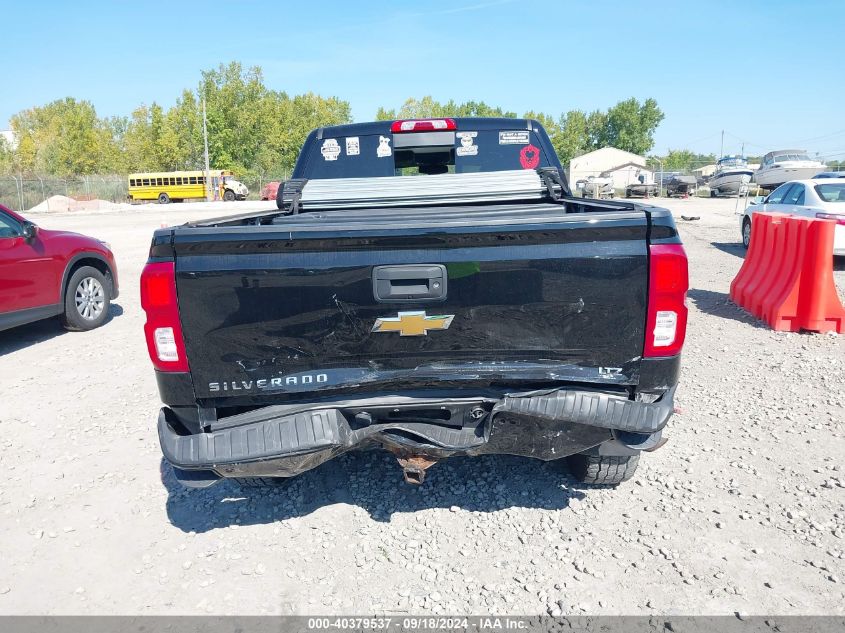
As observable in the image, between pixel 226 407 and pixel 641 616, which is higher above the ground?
pixel 226 407

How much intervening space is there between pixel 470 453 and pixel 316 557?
1.03 meters

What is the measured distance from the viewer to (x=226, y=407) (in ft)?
9.94

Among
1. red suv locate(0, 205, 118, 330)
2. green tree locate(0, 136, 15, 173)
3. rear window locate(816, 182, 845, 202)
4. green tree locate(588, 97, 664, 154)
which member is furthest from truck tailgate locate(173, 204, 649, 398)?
green tree locate(588, 97, 664, 154)

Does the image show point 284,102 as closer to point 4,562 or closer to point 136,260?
point 136,260

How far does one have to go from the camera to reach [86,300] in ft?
26.6

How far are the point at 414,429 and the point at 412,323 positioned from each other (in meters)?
0.50

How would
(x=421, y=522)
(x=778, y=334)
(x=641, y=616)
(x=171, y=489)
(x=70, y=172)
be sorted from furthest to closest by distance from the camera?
(x=70, y=172) → (x=778, y=334) → (x=171, y=489) → (x=421, y=522) → (x=641, y=616)

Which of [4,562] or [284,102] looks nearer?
[4,562]

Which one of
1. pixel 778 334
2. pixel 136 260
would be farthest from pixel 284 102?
pixel 778 334

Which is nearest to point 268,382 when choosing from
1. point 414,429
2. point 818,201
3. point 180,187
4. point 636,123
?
point 414,429

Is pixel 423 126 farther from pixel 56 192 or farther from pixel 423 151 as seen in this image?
pixel 56 192

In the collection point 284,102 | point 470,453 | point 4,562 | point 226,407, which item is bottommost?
point 4,562

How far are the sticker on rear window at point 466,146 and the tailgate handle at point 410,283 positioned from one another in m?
2.52

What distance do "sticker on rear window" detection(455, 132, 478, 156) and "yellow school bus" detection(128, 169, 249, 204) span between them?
174 ft
